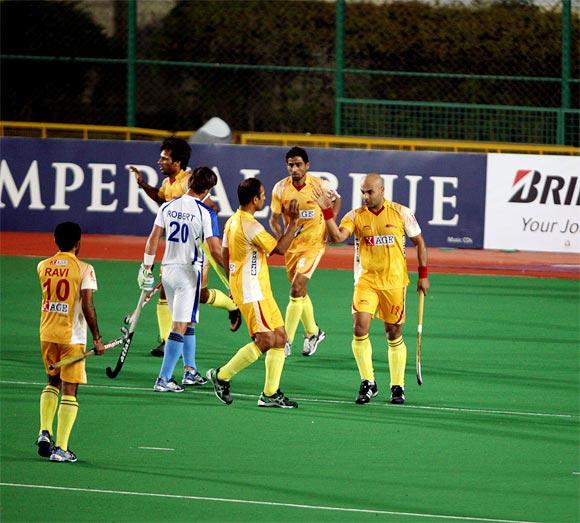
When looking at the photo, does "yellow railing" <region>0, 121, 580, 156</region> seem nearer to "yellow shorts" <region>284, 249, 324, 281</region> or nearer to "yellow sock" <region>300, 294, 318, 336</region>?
"yellow shorts" <region>284, 249, 324, 281</region>

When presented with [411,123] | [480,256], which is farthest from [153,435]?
[411,123]

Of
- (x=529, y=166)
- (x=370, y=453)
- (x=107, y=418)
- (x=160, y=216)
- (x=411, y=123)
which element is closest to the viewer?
(x=370, y=453)

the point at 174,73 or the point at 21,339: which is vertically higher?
the point at 174,73

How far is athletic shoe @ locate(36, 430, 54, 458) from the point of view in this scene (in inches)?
404

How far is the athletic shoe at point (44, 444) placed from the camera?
10273mm

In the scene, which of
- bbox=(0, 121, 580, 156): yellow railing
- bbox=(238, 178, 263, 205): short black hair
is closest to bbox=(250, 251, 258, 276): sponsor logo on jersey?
bbox=(238, 178, 263, 205): short black hair

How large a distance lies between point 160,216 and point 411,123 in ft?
44.5

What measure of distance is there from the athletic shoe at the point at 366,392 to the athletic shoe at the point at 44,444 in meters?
3.28

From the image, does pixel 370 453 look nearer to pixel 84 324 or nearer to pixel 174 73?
pixel 84 324

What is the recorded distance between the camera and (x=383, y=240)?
41.3 ft

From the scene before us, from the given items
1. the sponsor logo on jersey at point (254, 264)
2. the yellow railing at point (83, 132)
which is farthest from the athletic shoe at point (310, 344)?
the yellow railing at point (83, 132)

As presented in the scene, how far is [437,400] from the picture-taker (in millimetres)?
12727

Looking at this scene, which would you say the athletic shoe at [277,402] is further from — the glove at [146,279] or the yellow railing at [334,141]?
the yellow railing at [334,141]

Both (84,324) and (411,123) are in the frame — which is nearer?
(84,324)
